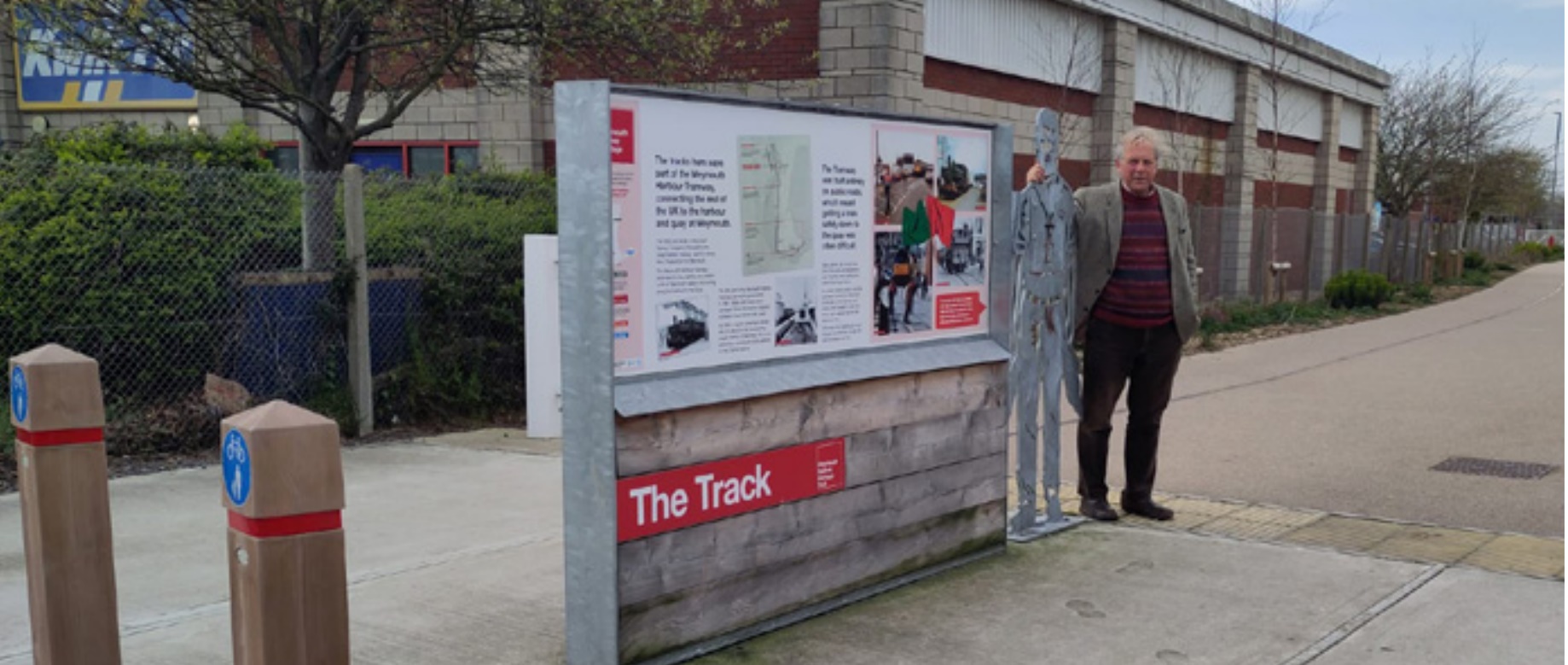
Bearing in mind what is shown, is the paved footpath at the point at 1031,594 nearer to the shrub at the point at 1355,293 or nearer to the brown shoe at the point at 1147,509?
the brown shoe at the point at 1147,509

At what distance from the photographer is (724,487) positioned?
4.41 metres

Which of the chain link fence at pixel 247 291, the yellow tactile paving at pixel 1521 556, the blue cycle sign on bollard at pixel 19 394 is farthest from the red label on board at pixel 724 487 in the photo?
the chain link fence at pixel 247 291

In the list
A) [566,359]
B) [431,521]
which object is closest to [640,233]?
[566,359]

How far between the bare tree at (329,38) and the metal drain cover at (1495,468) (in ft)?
22.3

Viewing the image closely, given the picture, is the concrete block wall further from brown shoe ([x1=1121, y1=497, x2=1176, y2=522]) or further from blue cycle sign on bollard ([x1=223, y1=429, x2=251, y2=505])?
blue cycle sign on bollard ([x1=223, y1=429, x2=251, y2=505])

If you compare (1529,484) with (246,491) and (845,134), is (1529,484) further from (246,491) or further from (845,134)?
(246,491)

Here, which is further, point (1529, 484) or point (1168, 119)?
point (1168, 119)

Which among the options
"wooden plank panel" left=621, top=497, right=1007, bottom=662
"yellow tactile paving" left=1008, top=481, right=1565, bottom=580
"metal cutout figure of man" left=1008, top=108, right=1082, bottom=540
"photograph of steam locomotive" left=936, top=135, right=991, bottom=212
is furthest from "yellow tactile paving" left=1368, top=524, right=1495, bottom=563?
"photograph of steam locomotive" left=936, top=135, right=991, bottom=212

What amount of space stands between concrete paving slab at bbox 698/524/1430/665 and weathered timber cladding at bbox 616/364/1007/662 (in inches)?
5.4

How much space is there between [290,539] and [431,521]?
158 inches

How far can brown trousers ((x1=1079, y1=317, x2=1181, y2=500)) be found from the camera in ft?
20.4

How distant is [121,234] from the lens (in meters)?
8.19

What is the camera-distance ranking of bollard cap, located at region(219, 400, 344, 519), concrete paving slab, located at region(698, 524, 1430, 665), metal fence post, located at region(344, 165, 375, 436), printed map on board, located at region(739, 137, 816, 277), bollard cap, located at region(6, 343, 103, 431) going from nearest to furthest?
bollard cap, located at region(219, 400, 344, 519) < bollard cap, located at region(6, 343, 103, 431) < printed map on board, located at region(739, 137, 816, 277) < concrete paving slab, located at region(698, 524, 1430, 665) < metal fence post, located at region(344, 165, 375, 436)

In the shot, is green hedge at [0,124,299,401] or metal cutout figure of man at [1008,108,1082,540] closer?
metal cutout figure of man at [1008,108,1082,540]
